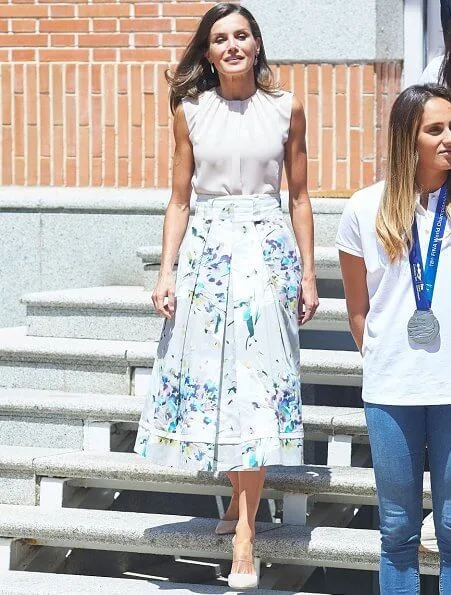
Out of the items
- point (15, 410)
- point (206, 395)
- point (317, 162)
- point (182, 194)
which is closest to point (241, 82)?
point (182, 194)

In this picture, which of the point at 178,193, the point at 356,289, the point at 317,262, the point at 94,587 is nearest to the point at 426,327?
the point at 356,289

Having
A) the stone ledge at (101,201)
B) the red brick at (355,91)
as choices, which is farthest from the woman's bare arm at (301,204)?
the red brick at (355,91)

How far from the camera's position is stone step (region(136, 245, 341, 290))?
6.54m

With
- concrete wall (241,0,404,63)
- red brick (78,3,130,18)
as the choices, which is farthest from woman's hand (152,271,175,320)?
red brick (78,3,130,18)

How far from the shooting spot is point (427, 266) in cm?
420

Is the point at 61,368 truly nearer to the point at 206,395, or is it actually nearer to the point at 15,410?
the point at 15,410

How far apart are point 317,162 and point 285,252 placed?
7.87ft

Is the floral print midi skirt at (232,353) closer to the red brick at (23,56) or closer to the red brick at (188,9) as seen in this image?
the red brick at (188,9)

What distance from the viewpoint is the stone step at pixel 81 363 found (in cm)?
625

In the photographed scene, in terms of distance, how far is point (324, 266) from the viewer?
21.6 feet

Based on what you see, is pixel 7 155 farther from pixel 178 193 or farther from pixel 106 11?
pixel 178 193

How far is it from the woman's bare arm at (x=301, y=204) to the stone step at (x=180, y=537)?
2.61 ft

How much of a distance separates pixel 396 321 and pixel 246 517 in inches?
47.6

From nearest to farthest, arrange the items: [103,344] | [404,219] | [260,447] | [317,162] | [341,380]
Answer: [404,219] → [260,447] → [341,380] → [103,344] → [317,162]
